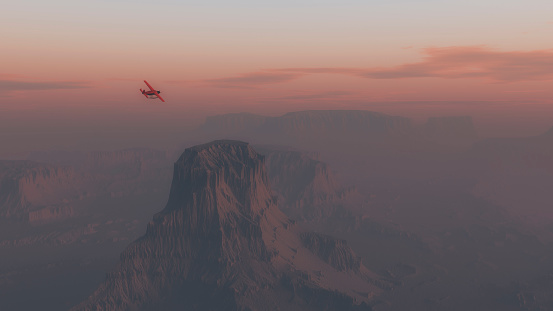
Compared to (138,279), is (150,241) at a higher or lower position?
higher

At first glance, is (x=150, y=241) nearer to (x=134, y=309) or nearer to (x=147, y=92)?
(x=134, y=309)

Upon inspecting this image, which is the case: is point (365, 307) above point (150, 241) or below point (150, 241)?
below

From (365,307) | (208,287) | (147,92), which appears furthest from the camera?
(208,287)

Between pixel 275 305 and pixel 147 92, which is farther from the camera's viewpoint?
pixel 275 305

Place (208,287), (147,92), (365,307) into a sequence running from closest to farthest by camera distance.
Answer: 1. (147,92)
2. (365,307)
3. (208,287)

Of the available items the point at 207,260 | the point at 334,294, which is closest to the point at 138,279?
the point at 207,260

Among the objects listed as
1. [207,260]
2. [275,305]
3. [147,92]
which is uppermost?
[147,92]

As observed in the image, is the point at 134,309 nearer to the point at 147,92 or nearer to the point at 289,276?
the point at 289,276

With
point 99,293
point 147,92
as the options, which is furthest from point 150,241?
point 147,92

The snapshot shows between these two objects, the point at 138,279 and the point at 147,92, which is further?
the point at 138,279
